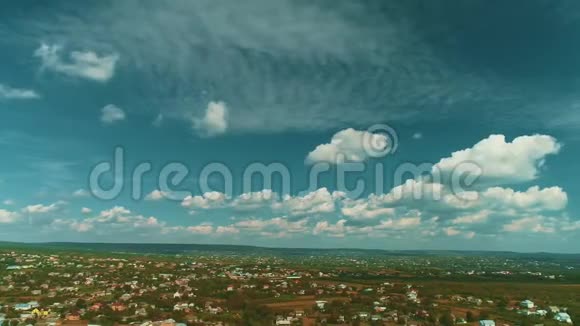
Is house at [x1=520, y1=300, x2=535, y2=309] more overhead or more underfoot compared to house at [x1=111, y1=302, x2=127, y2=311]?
more underfoot

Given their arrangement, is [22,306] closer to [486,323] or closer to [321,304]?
[321,304]

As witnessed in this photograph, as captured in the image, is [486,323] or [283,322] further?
[486,323]

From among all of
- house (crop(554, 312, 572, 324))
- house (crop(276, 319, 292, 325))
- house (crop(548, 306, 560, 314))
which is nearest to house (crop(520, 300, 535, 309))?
house (crop(548, 306, 560, 314))

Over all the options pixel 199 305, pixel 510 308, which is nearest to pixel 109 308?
pixel 199 305

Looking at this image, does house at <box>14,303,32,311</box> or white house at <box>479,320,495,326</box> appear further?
house at <box>14,303,32,311</box>

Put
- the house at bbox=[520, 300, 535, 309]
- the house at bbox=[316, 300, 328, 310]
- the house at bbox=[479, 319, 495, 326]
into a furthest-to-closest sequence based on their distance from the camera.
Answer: the house at bbox=[520, 300, 535, 309], the house at bbox=[316, 300, 328, 310], the house at bbox=[479, 319, 495, 326]

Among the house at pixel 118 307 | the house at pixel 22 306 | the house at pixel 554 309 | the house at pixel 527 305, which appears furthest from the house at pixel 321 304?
the house at pixel 22 306

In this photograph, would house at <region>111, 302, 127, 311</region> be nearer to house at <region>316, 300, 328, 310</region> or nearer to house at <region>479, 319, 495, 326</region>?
house at <region>316, 300, 328, 310</region>

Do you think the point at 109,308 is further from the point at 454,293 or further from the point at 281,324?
the point at 454,293

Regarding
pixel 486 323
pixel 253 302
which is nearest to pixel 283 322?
pixel 253 302

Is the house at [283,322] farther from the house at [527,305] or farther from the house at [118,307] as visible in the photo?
the house at [527,305]

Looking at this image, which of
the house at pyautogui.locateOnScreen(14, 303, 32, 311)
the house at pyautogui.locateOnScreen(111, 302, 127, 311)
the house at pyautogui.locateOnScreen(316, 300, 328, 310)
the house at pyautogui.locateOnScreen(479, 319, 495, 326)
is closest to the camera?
the house at pyautogui.locateOnScreen(479, 319, 495, 326)
